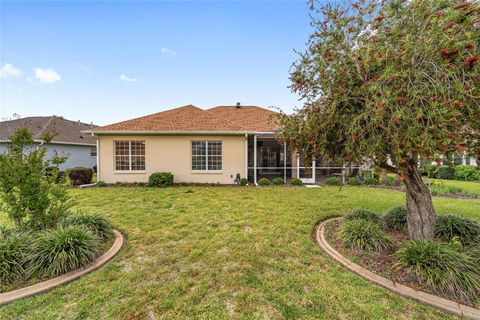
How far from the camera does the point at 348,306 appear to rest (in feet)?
8.07

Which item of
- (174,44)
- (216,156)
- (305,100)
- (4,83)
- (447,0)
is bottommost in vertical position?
(216,156)

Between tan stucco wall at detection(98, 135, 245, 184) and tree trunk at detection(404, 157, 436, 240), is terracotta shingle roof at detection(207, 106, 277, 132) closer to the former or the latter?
tan stucco wall at detection(98, 135, 245, 184)

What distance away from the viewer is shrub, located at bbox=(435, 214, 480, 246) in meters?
3.87

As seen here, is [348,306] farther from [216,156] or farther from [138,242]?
[216,156]

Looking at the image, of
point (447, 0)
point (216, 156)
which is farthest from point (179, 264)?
A: point (216, 156)

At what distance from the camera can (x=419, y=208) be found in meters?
3.89

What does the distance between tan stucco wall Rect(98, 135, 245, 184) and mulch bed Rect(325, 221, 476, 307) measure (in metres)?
7.71

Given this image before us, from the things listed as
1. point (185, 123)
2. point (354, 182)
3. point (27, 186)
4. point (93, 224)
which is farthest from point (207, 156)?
point (354, 182)

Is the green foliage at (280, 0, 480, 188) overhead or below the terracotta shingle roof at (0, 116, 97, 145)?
below

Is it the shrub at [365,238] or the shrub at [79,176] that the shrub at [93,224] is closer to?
the shrub at [365,238]

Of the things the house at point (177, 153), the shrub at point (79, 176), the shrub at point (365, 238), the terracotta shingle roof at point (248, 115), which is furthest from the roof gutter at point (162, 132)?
the shrub at point (365, 238)

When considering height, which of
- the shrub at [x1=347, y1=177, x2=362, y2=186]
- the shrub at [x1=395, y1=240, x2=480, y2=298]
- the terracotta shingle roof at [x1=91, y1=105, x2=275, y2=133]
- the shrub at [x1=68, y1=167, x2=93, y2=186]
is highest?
the terracotta shingle roof at [x1=91, y1=105, x2=275, y2=133]

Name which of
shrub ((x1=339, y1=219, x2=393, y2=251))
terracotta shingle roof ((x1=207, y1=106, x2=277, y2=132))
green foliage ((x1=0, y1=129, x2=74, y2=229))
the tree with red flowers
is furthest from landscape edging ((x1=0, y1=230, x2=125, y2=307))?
terracotta shingle roof ((x1=207, y1=106, x2=277, y2=132))

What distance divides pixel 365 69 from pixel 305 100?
117 cm
